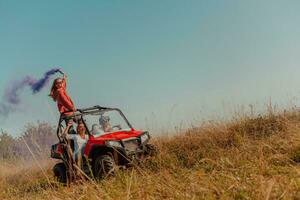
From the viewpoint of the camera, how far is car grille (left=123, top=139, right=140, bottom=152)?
851cm

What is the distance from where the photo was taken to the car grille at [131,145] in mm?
8508

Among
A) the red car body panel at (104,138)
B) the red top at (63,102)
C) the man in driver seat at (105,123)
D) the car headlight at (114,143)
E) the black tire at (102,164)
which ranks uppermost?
A: the red top at (63,102)

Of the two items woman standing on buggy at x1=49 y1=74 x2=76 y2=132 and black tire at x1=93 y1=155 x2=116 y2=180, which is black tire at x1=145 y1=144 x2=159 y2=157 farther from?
woman standing on buggy at x1=49 y1=74 x2=76 y2=132

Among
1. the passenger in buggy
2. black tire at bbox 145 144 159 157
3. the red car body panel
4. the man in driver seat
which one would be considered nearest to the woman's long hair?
the passenger in buggy

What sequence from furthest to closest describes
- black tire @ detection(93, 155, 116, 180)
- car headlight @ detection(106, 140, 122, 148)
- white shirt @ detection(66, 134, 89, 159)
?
white shirt @ detection(66, 134, 89, 159) < car headlight @ detection(106, 140, 122, 148) < black tire @ detection(93, 155, 116, 180)

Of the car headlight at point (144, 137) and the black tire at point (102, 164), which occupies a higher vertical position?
the car headlight at point (144, 137)

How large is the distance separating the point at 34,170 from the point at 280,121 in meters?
6.62

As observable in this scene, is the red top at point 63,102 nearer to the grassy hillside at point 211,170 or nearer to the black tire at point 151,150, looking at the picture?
the grassy hillside at point 211,170

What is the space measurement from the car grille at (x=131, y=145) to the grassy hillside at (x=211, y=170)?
0.41 meters

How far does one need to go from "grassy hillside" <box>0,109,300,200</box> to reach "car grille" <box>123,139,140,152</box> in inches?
16.3

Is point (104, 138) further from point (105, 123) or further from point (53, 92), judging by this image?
point (53, 92)

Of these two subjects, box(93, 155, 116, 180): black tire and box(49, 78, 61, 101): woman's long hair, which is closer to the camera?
box(93, 155, 116, 180): black tire

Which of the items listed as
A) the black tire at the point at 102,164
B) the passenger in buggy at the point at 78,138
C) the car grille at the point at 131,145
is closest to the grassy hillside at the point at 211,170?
the car grille at the point at 131,145

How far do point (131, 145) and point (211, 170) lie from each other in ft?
11.0
